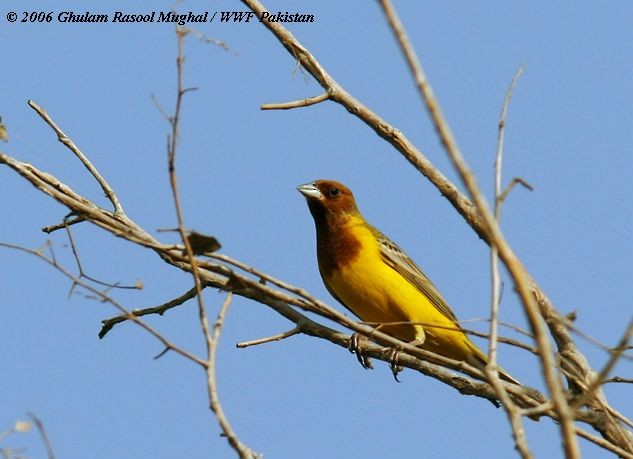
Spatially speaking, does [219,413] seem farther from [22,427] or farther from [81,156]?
[81,156]

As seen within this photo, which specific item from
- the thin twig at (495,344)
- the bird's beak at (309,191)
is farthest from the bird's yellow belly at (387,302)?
the thin twig at (495,344)

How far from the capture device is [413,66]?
225 cm

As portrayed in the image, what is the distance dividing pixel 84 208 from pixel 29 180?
331 mm

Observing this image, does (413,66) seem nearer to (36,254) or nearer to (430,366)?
(36,254)

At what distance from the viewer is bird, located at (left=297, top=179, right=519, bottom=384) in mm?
7023

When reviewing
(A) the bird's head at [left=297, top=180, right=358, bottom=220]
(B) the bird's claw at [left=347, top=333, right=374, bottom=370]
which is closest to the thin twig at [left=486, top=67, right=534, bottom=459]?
(B) the bird's claw at [left=347, top=333, right=374, bottom=370]

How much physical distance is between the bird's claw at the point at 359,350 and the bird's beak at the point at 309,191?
177cm

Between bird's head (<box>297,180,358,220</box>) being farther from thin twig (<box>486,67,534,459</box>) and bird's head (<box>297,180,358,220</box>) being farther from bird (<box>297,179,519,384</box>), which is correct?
thin twig (<box>486,67,534,459</box>)

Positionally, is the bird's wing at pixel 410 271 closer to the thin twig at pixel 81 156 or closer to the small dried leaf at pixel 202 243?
the thin twig at pixel 81 156

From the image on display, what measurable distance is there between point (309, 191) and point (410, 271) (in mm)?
1017

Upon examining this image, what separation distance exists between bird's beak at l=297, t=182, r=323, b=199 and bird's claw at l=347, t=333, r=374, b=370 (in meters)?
1.77

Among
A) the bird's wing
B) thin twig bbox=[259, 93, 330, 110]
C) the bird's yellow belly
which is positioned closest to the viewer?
thin twig bbox=[259, 93, 330, 110]

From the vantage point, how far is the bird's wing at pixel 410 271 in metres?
7.36

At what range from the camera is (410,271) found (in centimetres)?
742
